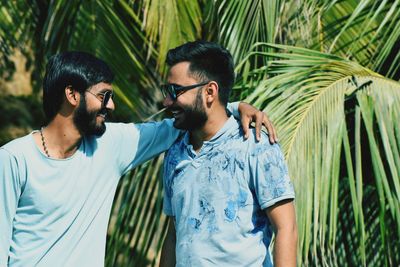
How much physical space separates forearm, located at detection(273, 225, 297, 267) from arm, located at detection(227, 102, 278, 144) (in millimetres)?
330

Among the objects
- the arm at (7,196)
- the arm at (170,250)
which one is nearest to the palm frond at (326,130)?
the arm at (170,250)

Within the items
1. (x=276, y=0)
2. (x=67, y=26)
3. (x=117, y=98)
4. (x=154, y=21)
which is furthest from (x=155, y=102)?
(x=276, y=0)

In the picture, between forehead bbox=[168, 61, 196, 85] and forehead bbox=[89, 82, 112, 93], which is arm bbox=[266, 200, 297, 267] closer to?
forehead bbox=[168, 61, 196, 85]

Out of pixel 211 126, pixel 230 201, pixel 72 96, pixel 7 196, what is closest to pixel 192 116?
pixel 211 126

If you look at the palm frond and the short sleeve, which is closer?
the short sleeve

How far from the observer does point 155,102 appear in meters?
6.71

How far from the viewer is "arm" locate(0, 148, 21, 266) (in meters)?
3.52

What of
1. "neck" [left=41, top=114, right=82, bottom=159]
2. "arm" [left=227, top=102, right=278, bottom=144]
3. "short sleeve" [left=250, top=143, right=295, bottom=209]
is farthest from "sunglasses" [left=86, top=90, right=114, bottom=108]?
"short sleeve" [left=250, top=143, right=295, bottom=209]

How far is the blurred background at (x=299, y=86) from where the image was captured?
452 centimetres

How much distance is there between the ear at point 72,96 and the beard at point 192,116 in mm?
406

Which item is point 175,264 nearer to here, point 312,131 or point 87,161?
point 87,161

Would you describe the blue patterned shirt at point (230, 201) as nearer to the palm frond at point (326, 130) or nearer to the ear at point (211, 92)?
the ear at point (211, 92)

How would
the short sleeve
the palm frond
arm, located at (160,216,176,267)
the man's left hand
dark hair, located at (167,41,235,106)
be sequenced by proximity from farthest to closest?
the palm frond → arm, located at (160,216,176,267) → dark hair, located at (167,41,235,106) → the man's left hand → the short sleeve

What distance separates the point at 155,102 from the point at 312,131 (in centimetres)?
230
